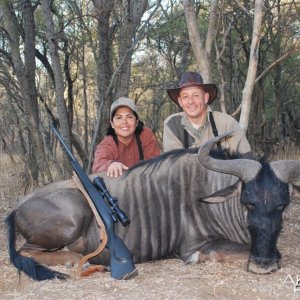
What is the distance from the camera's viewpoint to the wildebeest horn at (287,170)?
355 cm

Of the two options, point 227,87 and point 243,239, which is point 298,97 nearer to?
point 227,87

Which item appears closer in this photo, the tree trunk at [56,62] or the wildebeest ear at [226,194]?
the wildebeest ear at [226,194]

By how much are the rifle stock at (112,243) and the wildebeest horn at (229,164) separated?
77 cm

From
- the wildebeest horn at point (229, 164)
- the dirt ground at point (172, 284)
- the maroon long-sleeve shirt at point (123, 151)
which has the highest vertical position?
the maroon long-sleeve shirt at point (123, 151)

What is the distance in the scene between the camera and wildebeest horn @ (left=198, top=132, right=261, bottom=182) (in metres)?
3.55

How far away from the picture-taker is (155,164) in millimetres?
4141

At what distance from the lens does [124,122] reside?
4625 millimetres

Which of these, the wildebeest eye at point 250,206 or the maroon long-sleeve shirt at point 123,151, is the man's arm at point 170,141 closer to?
the maroon long-sleeve shirt at point 123,151

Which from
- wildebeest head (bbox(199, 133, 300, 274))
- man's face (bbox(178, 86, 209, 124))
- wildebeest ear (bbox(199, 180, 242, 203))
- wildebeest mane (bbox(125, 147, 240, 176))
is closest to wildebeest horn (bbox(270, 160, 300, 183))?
wildebeest head (bbox(199, 133, 300, 274))

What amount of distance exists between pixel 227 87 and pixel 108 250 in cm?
1139

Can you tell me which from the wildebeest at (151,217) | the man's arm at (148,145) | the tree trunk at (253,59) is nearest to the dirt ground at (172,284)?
the wildebeest at (151,217)

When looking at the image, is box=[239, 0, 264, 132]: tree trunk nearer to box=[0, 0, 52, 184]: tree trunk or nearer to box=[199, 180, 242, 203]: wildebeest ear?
box=[199, 180, 242, 203]: wildebeest ear

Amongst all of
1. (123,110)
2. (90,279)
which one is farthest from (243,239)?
(123,110)

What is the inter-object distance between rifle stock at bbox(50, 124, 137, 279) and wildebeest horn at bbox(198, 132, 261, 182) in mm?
769
